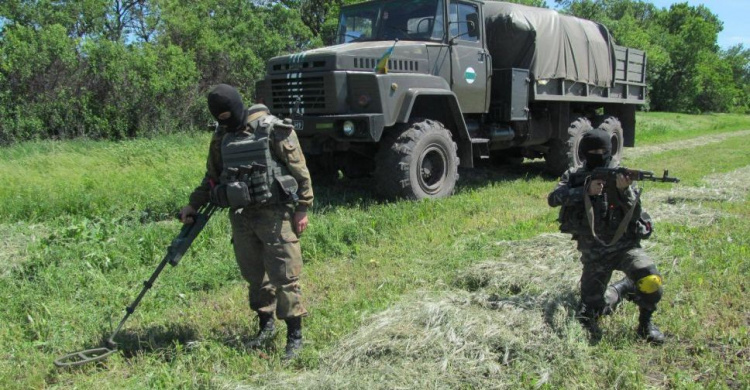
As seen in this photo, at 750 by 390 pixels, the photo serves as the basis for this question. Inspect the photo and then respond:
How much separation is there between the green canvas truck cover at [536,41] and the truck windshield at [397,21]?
1.47 m

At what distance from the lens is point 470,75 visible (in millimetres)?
8109

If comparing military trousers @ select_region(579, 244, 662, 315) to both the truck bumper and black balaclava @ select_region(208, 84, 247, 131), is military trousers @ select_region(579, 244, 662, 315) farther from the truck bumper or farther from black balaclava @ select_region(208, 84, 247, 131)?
the truck bumper

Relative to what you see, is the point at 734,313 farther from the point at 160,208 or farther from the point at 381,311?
the point at 160,208

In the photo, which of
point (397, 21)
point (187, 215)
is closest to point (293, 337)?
point (187, 215)

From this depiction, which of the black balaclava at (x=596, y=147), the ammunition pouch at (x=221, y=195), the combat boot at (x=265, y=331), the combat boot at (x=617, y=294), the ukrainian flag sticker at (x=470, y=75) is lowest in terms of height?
the combat boot at (x=265, y=331)

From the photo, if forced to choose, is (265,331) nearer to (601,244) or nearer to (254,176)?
(254,176)

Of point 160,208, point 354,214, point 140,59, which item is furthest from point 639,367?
point 140,59

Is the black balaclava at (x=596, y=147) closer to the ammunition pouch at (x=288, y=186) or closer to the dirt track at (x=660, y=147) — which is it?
the ammunition pouch at (x=288, y=186)

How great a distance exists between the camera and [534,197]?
26.4 feet

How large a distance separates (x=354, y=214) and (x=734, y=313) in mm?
3835

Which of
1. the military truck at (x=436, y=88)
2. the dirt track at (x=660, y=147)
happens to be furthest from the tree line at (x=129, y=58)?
the dirt track at (x=660, y=147)

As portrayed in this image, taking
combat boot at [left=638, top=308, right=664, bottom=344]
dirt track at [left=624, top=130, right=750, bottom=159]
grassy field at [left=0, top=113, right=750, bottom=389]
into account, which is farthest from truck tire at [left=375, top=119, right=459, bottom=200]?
dirt track at [left=624, top=130, right=750, bottom=159]

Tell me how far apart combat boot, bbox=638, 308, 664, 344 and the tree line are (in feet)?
41.5

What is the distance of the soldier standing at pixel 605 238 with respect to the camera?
3.42 meters
